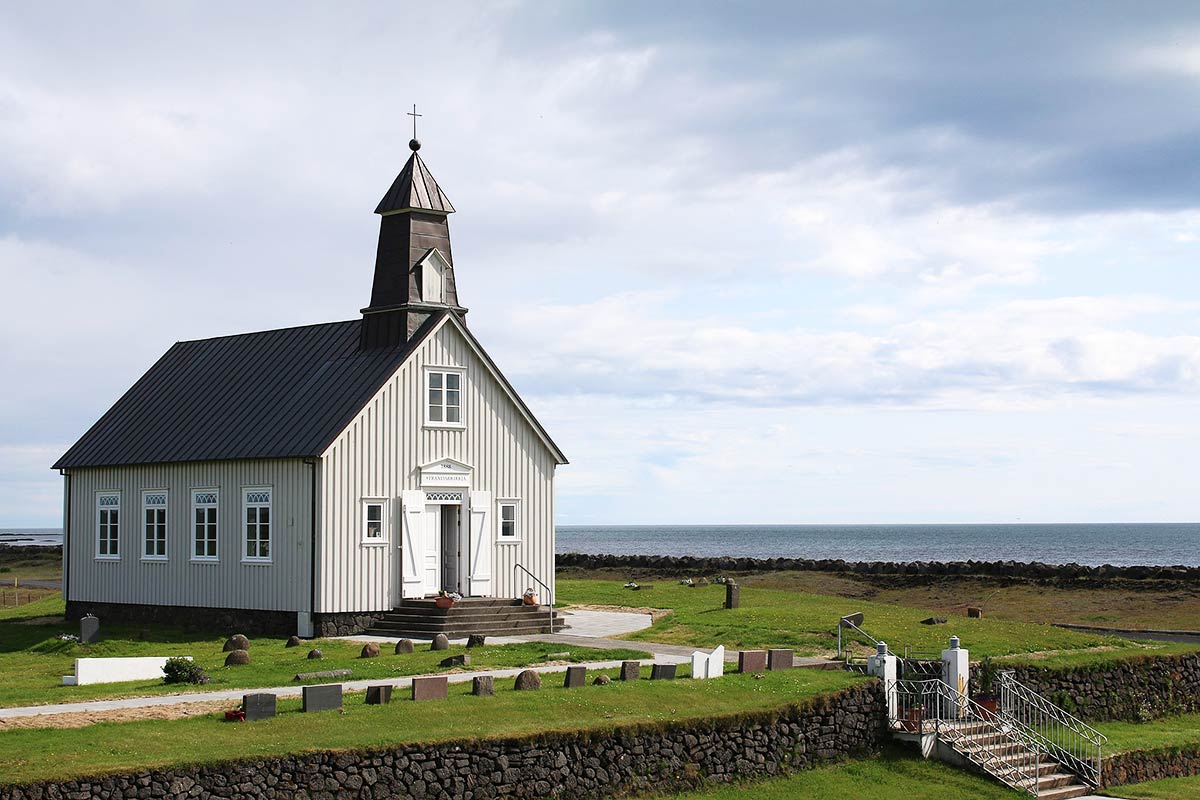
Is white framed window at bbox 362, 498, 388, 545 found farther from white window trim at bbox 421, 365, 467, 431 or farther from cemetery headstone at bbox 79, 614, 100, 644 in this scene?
cemetery headstone at bbox 79, 614, 100, 644

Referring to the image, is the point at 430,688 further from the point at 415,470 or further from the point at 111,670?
the point at 415,470

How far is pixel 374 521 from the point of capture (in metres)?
32.6

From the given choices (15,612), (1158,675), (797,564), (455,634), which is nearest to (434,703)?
(455,634)

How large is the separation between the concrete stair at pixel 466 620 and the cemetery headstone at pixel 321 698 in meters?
11.4

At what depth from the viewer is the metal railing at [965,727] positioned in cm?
2388

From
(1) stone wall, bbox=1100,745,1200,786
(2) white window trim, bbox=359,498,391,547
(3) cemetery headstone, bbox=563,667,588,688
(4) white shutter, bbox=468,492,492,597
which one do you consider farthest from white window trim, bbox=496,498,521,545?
(1) stone wall, bbox=1100,745,1200,786

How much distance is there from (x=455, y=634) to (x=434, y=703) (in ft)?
36.1

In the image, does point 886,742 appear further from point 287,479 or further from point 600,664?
point 287,479

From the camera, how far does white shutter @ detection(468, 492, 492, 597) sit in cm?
3406

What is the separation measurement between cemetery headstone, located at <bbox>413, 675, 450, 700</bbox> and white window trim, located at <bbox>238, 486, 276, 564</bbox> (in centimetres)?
1230

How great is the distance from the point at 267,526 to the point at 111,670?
30.3 feet

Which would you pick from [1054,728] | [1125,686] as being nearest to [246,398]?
[1054,728]

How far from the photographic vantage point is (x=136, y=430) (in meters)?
38.0

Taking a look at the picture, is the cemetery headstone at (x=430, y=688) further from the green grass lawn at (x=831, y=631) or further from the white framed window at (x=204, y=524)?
the white framed window at (x=204, y=524)
